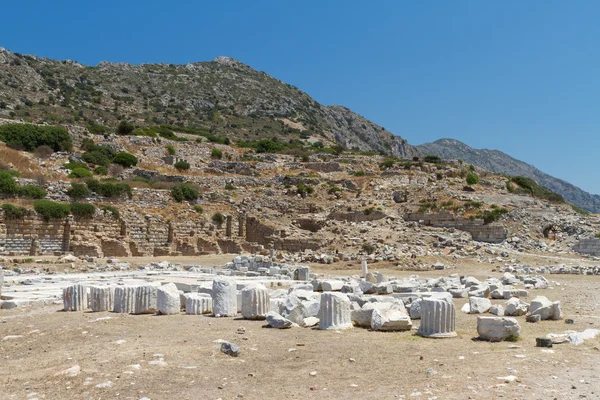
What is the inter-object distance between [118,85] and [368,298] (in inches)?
2918

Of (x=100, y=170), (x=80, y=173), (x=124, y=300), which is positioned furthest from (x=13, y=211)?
(x=124, y=300)

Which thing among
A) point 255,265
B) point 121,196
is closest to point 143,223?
point 121,196

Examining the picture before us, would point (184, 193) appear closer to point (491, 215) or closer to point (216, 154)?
point (216, 154)

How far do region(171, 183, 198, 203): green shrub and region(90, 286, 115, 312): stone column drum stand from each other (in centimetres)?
2189

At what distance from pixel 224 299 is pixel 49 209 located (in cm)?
1777

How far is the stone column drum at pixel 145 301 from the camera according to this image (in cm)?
1012

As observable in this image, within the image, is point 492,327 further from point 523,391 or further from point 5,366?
point 5,366

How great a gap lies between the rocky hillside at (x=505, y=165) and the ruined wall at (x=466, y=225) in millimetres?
131702

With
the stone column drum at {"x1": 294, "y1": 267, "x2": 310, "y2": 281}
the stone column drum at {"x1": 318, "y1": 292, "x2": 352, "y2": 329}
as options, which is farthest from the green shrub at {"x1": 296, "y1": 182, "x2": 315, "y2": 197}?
the stone column drum at {"x1": 318, "y1": 292, "x2": 352, "y2": 329}

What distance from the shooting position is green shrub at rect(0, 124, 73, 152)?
3803cm

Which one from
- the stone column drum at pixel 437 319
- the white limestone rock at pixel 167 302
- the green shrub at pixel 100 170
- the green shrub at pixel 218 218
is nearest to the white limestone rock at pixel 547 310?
the stone column drum at pixel 437 319

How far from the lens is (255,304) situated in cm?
962

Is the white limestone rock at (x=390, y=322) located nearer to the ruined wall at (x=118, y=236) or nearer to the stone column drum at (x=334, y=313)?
the stone column drum at (x=334, y=313)

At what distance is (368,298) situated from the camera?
35.4 feet
